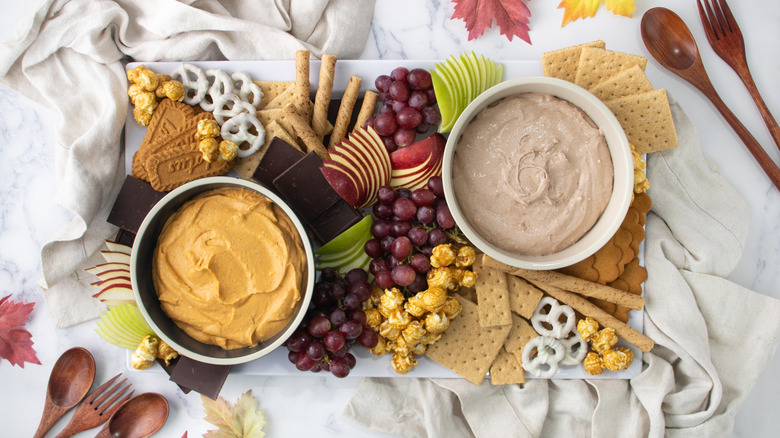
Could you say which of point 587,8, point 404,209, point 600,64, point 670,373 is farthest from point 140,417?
point 587,8

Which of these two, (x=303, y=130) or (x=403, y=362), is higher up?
(x=303, y=130)

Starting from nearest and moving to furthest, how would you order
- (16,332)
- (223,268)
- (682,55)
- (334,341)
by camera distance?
(223,268)
(334,341)
(682,55)
(16,332)

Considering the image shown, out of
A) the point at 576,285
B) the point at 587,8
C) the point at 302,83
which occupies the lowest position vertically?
the point at 576,285

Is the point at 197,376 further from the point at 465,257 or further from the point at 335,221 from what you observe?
the point at 465,257

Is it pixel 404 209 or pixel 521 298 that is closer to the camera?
pixel 404 209

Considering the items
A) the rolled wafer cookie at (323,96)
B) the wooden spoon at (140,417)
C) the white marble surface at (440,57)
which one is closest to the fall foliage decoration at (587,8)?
the white marble surface at (440,57)

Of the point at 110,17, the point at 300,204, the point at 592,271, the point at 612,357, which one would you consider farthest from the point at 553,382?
the point at 110,17

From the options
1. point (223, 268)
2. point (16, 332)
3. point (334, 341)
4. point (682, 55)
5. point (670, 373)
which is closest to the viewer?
point (223, 268)

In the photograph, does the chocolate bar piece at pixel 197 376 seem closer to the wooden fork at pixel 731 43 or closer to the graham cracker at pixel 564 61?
the graham cracker at pixel 564 61
